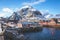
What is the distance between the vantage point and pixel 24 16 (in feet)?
6.05

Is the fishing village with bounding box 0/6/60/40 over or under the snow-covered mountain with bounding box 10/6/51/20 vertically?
under

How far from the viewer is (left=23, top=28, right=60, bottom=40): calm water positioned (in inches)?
69.5

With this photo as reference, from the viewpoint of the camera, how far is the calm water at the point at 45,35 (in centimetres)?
177

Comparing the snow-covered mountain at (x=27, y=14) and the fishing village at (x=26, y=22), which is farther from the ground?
the snow-covered mountain at (x=27, y=14)

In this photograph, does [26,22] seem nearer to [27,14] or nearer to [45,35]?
[27,14]

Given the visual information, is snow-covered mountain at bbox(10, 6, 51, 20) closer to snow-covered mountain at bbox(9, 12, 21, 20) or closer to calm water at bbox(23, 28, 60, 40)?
snow-covered mountain at bbox(9, 12, 21, 20)

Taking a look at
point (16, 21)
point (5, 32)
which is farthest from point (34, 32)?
point (5, 32)

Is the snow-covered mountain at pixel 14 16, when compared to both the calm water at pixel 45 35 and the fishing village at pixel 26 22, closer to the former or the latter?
the fishing village at pixel 26 22

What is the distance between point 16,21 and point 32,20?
0.90ft

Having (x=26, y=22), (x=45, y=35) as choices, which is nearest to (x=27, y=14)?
(x=26, y=22)

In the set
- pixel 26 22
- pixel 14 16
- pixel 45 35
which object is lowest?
pixel 45 35

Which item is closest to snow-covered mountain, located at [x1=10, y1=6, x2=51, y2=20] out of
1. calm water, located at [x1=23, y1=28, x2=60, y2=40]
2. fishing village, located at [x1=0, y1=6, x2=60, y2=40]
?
fishing village, located at [x1=0, y1=6, x2=60, y2=40]

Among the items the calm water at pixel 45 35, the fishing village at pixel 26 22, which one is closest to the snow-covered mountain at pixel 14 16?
the fishing village at pixel 26 22

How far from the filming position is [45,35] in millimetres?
1770
